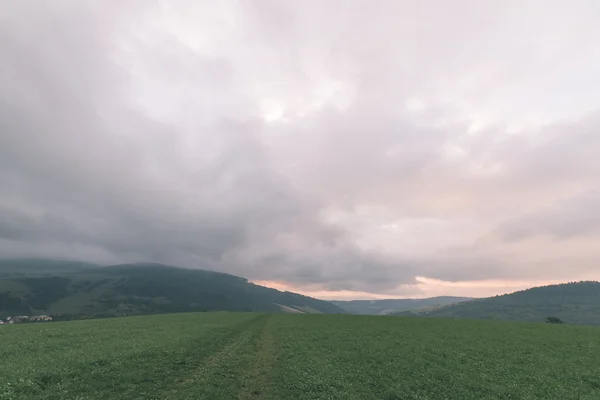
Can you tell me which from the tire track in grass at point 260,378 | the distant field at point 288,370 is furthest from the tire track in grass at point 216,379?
the tire track in grass at point 260,378

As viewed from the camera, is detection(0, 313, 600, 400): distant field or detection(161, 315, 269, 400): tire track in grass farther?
detection(0, 313, 600, 400): distant field

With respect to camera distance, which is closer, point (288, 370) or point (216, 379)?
point (216, 379)

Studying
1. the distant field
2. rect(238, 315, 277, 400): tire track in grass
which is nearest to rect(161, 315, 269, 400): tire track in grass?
the distant field

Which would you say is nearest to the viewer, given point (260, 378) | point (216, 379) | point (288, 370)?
point (216, 379)

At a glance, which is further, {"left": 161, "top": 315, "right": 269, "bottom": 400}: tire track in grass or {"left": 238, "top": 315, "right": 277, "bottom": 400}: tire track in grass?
{"left": 238, "top": 315, "right": 277, "bottom": 400}: tire track in grass

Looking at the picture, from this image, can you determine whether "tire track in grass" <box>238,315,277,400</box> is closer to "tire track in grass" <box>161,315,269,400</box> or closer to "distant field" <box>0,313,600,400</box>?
"distant field" <box>0,313,600,400</box>

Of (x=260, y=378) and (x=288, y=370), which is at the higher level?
(x=288, y=370)

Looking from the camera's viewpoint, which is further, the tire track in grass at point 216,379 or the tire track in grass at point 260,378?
the tire track in grass at point 260,378

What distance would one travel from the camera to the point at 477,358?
124ft

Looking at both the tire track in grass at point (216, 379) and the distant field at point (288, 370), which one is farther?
the distant field at point (288, 370)

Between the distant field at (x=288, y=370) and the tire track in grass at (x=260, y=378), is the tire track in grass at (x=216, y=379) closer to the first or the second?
the distant field at (x=288, y=370)

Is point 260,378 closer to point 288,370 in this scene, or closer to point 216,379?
point 288,370

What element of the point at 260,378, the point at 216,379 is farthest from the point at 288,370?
the point at 216,379

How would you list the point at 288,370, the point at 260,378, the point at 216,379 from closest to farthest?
the point at 216,379
the point at 260,378
the point at 288,370
